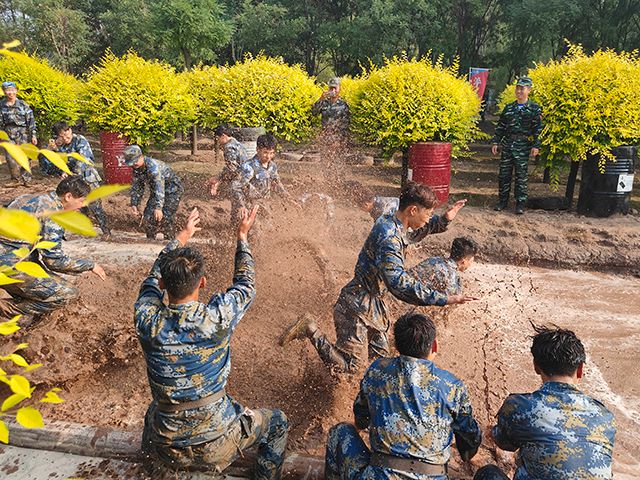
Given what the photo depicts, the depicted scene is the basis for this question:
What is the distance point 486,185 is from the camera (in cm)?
1119

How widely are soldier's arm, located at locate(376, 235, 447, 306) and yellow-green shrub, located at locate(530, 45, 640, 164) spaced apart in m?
5.80

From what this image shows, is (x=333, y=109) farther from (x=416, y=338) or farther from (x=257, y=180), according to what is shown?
(x=416, y=338)

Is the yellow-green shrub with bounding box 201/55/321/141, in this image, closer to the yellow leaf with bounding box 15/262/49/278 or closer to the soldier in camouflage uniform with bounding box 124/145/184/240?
the soldier in camouflage uniform with bounding box 124/145/184/240

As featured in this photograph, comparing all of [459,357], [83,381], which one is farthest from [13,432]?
[459,357]

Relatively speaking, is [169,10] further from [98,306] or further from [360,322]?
[360,322]

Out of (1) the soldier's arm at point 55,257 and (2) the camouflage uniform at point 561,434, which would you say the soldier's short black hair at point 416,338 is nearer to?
(2) the camouflage uniform at point 561,434

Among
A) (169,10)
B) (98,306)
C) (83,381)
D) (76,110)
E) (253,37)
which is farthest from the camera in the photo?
(253,37)

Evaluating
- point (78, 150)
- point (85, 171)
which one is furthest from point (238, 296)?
point (78, 150)

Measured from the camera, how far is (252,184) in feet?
22.5

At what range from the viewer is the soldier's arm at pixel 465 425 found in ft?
8.72

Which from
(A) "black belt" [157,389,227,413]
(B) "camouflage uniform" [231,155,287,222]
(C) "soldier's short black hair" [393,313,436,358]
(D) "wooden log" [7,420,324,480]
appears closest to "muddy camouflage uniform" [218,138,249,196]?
(B) "camouflage uniform" [231,155,287,222]

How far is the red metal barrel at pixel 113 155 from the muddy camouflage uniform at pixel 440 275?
7.43 metres

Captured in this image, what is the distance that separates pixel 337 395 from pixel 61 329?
280 centimetres

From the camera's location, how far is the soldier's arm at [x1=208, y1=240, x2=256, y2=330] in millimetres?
2840
